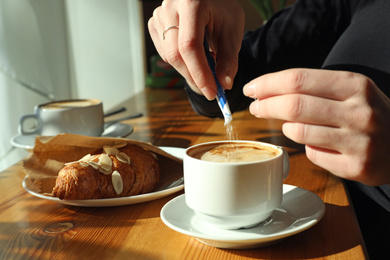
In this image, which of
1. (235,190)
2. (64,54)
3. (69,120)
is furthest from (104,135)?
(64,54)

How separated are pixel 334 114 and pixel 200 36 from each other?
30cm

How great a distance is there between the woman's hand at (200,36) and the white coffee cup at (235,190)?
22 centimetres

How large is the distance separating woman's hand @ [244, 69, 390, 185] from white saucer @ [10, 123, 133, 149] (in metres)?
0.57

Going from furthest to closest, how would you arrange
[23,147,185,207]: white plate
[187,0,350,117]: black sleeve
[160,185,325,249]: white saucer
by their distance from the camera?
[187,0,350,117]: black sleeve
[23,147,185,207]: white plate
[160,185,325,249]: white saucer

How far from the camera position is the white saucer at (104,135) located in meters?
0.99

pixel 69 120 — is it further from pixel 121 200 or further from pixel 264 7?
pixel 264 7

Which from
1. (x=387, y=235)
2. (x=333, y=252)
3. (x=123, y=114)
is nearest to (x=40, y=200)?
(x=333, y=252)

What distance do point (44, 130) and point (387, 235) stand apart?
33.7 inches

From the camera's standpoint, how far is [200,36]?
72 cm

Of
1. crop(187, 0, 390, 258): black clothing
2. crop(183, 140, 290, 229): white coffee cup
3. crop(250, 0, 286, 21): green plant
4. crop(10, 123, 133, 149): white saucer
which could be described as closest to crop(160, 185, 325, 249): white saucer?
crop(183, 140, 290, 229): white coffee cup

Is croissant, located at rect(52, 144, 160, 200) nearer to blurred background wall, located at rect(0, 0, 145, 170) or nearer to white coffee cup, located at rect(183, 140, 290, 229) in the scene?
white coffee cup, located at rect(183, 140, 290, 229)

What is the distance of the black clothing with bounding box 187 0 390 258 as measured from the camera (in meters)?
0.96

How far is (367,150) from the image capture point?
0.54 meters

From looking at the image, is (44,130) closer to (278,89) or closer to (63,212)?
(63,212)
